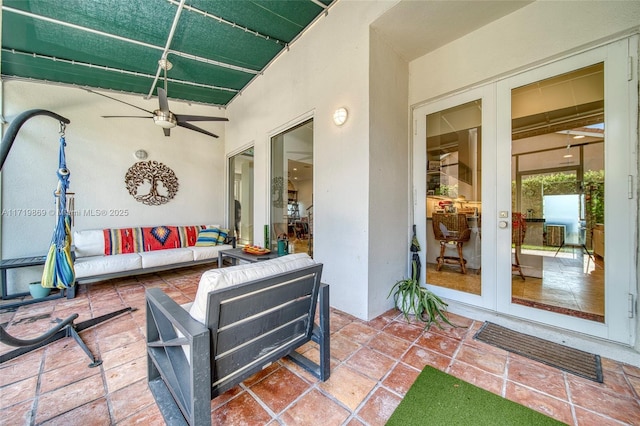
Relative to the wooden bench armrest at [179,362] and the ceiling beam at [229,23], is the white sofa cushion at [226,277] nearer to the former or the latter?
the wooden bench armrest at [179,362]

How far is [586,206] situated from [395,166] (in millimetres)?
1692

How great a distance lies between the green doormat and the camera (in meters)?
1.33

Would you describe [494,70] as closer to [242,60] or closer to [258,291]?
[258,291]

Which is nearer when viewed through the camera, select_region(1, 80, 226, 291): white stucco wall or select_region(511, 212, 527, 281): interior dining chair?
select_region(511, 212, 527, 281): interior dining chair

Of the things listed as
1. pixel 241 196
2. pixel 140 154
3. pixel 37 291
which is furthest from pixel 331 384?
pixel 140 154

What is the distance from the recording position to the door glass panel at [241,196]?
4.91 metres

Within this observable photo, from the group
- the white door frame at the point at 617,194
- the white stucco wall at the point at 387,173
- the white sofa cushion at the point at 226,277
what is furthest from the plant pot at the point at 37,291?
the white door frame at the point at 617,194

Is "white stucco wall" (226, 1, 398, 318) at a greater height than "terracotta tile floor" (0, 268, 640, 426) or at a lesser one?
greater

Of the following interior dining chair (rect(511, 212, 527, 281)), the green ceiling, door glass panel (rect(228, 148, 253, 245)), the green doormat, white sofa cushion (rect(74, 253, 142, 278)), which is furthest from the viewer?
door glass panel (rect(228, 148, 253, 245))

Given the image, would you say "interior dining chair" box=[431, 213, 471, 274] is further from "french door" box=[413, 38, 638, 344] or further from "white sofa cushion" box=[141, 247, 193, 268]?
"white sofa cushion" box=[141, 247, 193, 268]

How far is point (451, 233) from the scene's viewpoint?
10.0 feet

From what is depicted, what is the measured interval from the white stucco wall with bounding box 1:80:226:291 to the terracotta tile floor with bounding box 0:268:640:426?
90.6 inches

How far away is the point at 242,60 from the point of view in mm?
3787

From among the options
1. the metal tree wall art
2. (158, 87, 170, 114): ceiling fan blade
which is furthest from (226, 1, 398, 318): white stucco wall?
the metal tree wall art
